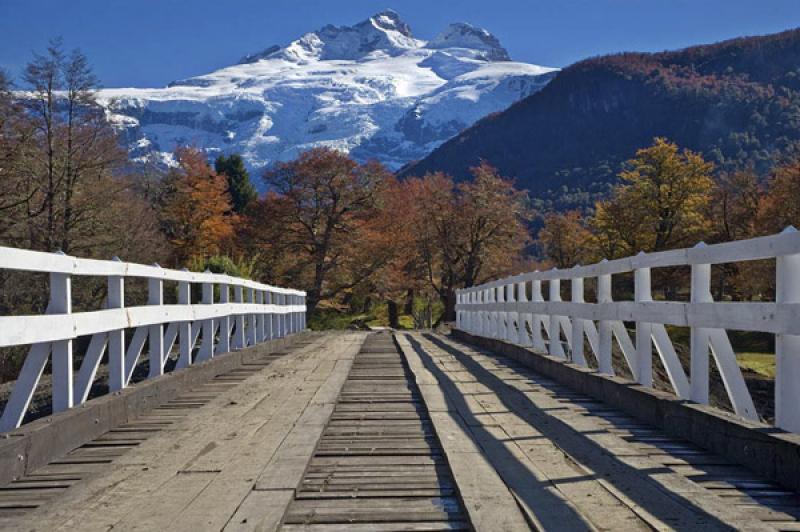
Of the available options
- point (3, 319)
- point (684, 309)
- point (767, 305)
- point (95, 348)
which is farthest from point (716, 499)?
point (95, 348)

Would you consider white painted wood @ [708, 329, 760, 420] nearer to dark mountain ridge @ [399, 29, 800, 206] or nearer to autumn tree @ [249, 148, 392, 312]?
autumn tree @ [249, 148, 392, 312]

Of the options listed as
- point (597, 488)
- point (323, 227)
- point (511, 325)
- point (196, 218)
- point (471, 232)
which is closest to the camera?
point (597, 488)

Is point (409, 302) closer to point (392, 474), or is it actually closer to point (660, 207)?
point (660, 207)

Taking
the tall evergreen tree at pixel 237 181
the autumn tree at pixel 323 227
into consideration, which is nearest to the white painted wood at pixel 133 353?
the autumn tree at pixel 323 227

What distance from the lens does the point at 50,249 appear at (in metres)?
26.6

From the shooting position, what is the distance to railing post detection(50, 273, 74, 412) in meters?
5.86

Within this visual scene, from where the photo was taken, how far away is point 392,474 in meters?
4.90

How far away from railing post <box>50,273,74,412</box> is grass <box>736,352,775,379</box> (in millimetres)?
27904

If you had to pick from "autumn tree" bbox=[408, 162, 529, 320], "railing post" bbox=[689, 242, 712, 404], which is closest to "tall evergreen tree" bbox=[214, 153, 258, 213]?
"autumn tree" bbox=[408, 162, 529, 320]

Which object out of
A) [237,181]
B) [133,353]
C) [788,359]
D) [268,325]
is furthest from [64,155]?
[237,181]

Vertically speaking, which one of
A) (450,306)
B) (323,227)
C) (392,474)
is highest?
(323,227)

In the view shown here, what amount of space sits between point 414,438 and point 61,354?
93.7 inches

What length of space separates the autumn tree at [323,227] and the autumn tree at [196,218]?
209cm

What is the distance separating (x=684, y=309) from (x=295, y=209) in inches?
1808
